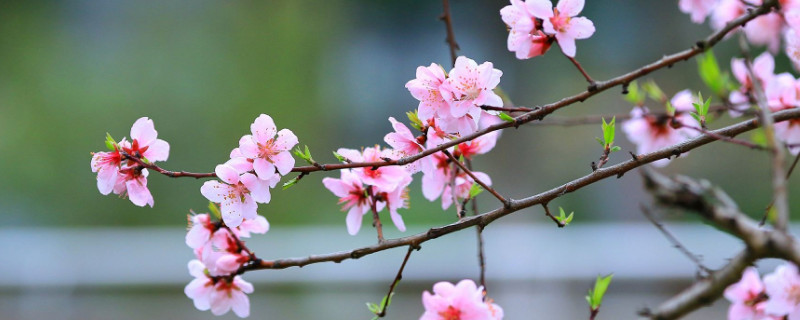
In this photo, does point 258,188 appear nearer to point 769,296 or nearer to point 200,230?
point 200,230

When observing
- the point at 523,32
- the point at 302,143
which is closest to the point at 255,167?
the point at 523,32

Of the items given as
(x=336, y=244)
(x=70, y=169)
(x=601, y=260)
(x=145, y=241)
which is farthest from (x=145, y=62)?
(x=601, y=260)

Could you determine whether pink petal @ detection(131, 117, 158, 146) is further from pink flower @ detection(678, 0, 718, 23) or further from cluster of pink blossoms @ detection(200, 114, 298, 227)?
pink flower @ detection(678, 0, 718, 23)

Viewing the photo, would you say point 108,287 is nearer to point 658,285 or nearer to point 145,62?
point 145,62

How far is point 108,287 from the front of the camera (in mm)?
2771

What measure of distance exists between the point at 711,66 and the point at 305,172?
0.29 meters

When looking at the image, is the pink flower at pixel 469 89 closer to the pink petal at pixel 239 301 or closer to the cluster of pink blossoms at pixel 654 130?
the pink petal at pixel 239 301

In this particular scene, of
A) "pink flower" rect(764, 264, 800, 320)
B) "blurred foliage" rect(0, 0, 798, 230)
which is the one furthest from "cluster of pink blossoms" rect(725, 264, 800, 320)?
"blurred foliage" rect(0, 0, 798, 230)

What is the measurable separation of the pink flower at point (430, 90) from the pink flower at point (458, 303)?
118mm

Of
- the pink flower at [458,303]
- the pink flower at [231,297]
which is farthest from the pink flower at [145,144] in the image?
the pink flower at [458,303]

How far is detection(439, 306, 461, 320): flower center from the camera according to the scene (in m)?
0.54

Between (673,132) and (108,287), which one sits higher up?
(108,287)

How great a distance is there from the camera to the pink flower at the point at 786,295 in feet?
1.76

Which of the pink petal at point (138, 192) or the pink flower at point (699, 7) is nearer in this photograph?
the pink petal at point (138, 192)
